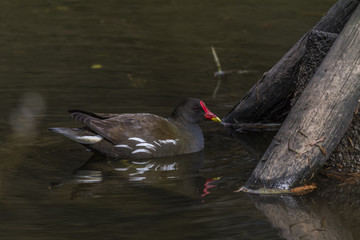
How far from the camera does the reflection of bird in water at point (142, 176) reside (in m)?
6.41

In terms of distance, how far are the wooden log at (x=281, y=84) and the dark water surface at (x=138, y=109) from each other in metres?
0.25

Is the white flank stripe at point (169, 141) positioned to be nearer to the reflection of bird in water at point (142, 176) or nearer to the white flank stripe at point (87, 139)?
the reflection of bird in water at point (142, 176)

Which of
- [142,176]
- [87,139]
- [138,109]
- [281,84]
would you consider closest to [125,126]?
[87,139]

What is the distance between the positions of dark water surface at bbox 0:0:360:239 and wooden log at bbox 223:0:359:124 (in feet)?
0.81

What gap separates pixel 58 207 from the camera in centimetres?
588

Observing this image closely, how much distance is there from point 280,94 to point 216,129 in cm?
105

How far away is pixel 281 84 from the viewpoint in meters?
7.81

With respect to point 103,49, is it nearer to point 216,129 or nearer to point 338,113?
point 216,129

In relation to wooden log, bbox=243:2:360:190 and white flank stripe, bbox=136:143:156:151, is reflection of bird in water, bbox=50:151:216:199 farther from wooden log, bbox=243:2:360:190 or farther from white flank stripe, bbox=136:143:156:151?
wooden log, bbox=243:2:360:190

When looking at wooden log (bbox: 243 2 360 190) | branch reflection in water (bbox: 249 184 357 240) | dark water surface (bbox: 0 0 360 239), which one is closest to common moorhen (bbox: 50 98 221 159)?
dark water surface (bbox: 0 0 360 239)

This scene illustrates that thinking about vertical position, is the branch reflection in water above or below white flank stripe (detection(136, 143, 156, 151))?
below

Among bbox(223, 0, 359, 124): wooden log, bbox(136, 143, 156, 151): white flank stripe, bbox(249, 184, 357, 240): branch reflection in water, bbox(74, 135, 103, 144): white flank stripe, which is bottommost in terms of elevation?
bbox(249, 184, 357, 240): branch reflection in water

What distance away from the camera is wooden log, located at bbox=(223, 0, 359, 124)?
7.20 metres

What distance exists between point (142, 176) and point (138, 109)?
2.11 meters
